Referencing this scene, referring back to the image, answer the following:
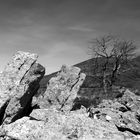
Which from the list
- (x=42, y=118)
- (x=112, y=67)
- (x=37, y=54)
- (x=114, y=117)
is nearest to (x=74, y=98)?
(x=37, y=54)

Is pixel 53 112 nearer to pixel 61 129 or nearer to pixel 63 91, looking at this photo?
pixel 61 129

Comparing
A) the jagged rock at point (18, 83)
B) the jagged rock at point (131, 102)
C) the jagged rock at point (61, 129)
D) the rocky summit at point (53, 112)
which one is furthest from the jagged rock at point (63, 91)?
the jagged rock at point (61, 129)

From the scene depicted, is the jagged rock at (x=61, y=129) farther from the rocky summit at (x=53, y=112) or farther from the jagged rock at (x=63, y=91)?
the jagged rock at (x=63, y=91)

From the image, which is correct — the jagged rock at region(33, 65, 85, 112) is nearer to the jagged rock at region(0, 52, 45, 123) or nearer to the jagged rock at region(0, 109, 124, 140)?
the jagged rock at region(0, 52, 45, 123)

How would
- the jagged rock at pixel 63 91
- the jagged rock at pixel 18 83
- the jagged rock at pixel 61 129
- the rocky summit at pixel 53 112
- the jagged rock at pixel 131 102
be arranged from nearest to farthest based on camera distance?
1. the jagged rock at pixel 61 129
2. the rocky summit at pixel 53 112
3. the jagged rock at pixel 18 83
4. the jagged rock at pixel 63 91
5. the jagged rock at pixel 131 102

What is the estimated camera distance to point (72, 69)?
797 inches

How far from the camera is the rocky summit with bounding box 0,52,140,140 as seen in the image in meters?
9.36

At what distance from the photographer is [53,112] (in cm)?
1120

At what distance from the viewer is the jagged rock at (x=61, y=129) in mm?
9062

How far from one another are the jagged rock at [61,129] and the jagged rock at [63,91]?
23.9 ft

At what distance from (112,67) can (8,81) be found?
101 ft

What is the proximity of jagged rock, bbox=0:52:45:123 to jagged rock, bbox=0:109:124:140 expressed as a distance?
4.17 metres

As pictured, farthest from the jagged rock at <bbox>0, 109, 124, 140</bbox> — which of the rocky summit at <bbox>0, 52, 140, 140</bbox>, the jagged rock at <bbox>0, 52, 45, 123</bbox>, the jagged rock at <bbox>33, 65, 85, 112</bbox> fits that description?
the jagged rock at <bbox>33, 65, 85, 112</bbox>

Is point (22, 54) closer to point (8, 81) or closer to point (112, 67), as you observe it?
point (8, 81)
